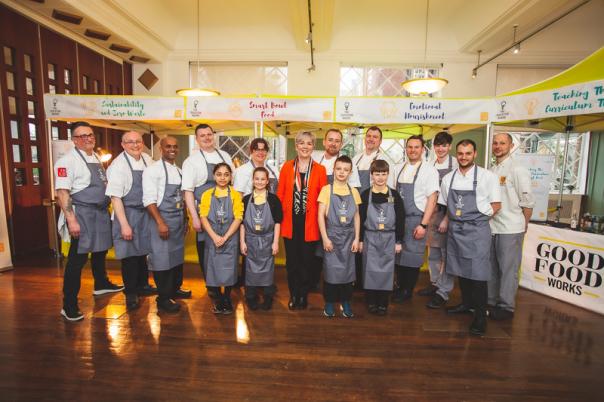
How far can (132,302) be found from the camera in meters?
2.79

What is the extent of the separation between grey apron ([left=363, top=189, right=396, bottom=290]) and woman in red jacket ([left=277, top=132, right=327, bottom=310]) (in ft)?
1.45

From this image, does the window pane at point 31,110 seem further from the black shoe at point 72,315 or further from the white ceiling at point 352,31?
the black shoe at point 72,315

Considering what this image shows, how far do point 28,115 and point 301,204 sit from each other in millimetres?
4681

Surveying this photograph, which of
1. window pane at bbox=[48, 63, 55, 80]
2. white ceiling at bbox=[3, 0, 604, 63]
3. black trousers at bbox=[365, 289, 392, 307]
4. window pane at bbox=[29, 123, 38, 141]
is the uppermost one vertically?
white ceiling at bbox=[3, 0, 604, 63]

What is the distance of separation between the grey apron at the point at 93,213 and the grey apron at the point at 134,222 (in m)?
0.09

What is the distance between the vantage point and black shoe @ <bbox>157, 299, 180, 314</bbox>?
2707mm

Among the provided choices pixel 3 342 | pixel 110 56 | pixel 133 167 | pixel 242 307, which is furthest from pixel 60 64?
pixel 242 307

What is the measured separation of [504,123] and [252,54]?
5351mm

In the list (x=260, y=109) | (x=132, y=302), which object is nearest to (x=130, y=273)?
(x=132, y=302)

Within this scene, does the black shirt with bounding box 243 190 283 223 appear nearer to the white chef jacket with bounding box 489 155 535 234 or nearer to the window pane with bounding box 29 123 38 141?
the white chef jacket with bounding box 489 155 535 234

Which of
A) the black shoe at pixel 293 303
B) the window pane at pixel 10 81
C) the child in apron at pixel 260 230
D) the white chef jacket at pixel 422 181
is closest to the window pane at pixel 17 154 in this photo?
the window pane at pixel 10 81

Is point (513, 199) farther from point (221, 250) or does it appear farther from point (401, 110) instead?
point (221, 250)

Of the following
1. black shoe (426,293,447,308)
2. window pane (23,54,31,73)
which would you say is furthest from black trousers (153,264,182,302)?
window pane (23,54,31,73)

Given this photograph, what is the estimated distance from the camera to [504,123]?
377 cm
